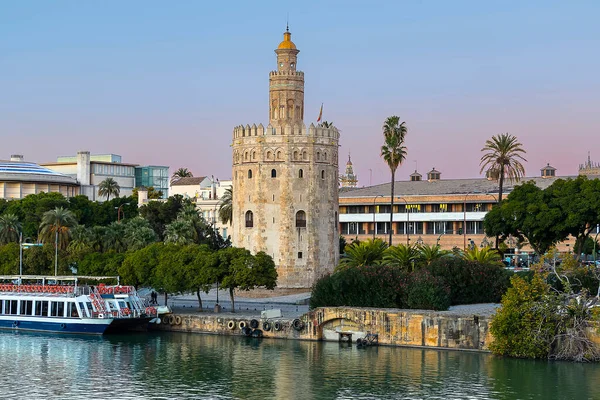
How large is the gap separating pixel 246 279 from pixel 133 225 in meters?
24.5

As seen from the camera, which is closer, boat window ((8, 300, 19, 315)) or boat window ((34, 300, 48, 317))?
boat window ((34, 300, 48, 317))

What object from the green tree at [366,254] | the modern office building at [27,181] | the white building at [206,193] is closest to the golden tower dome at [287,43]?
the green tree at [366,254]

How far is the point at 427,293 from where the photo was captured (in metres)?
53.9

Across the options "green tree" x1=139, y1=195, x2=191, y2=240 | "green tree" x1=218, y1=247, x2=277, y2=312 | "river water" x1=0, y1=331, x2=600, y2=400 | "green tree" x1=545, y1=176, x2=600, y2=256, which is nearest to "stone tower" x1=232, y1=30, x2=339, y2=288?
"green tree" x1=218, y1=247, x2=277, y2=312

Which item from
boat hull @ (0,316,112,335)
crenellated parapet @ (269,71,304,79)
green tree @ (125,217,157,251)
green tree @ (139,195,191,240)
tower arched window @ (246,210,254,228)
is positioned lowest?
boat hull @ (0,316,112,335)

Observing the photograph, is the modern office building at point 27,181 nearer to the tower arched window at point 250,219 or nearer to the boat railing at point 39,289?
the tower arched window at point 250,219

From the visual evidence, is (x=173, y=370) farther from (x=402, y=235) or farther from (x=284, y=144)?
(x=402, y=235)

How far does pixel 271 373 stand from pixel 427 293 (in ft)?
39.8

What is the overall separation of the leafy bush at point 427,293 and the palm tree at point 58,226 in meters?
34.4

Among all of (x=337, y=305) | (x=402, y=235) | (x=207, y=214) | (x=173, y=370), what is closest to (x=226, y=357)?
(x=173, y=370)

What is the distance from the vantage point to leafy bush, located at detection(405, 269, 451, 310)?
53781 millimetres

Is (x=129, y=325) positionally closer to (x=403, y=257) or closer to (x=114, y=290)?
(x=114, y=290)

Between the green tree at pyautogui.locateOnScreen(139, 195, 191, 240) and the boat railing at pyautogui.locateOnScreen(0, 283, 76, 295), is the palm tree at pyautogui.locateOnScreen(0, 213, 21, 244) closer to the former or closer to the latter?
the green tree at pyautogui.locateOnScreen(139, 195, 191, 240)

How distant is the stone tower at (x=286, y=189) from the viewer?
242 feet
